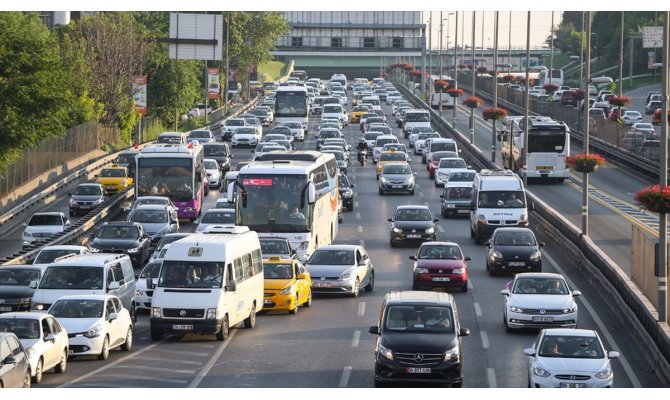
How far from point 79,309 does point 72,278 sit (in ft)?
16.0

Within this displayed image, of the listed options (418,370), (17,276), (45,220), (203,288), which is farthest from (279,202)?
(418,370)

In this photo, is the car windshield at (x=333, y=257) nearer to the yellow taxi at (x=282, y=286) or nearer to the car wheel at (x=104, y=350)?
the yellow taxi at (x=282, y=286)

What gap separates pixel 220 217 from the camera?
53.3 metres

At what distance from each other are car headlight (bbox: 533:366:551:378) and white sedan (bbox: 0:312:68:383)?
9.39m

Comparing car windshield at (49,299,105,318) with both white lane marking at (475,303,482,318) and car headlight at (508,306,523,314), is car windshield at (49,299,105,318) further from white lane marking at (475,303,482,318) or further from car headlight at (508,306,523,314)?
white lane marking at (475,303,482,318)

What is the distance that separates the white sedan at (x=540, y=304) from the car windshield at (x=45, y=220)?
24883 millimetres

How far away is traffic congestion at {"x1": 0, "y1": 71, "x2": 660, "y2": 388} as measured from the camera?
2869 centimetres

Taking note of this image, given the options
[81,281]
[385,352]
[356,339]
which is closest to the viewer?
[385,352]

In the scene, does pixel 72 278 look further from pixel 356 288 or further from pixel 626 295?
pixel 626 295

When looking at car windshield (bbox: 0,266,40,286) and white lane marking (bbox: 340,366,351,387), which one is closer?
white lane marking (bbox: 340,366,351,387)

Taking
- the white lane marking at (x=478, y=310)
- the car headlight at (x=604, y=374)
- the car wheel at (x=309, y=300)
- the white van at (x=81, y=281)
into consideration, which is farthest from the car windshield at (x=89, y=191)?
the car headlight at (x=604, y=374)

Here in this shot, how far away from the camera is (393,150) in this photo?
267 ft

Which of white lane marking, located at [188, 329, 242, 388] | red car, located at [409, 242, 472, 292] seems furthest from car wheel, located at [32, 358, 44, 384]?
red car, located at [409, 242, 472, 292]

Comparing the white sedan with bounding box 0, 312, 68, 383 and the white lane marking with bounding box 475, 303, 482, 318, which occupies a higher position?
the white sedan with bounding box 0, 312, 68, 383
